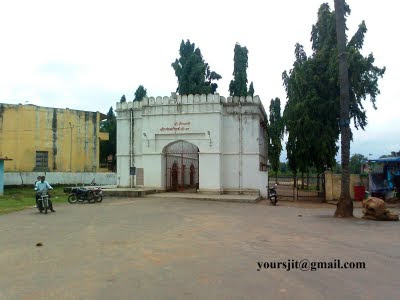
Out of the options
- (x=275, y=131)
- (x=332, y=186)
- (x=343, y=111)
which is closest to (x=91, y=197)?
(x=343, y=111)

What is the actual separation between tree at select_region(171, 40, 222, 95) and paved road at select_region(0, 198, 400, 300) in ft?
74.0

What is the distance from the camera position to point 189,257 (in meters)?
7.14

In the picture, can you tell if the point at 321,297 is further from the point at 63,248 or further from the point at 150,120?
the point at 150,120

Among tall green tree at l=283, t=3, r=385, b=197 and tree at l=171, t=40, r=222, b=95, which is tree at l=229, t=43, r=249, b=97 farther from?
tall green tree at l=283, t=3, r=385, b=197

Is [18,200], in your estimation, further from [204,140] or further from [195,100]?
[195,100]

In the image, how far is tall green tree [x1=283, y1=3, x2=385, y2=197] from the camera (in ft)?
72.7

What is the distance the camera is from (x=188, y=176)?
1303 inches

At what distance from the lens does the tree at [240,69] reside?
33.8 meters

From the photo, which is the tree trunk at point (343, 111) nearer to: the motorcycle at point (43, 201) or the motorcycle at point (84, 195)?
the motorcycle at point (43, 201)

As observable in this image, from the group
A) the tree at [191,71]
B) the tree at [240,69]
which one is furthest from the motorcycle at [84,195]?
the tree at [240,69]

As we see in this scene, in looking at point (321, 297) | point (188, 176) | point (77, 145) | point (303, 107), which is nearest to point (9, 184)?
point (77, 145)

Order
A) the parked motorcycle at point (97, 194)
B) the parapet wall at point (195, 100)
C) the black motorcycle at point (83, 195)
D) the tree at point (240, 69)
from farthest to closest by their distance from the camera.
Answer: the tree at point (240, 69) → the parapet wall at point (195, 100) → the parked motorcycle at point (97, 194) → the black motorcycle at point (83, 195)

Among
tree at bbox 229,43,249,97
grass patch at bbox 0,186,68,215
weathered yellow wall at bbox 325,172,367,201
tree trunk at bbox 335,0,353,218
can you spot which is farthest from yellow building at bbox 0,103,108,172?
tree trunk at bbox 335,0,353,218

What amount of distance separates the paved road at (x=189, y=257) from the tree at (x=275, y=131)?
23139 millimetres
